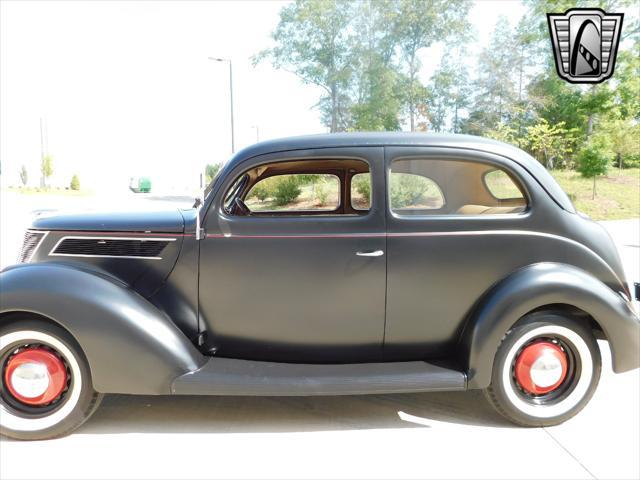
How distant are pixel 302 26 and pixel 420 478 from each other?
26580 millimetres

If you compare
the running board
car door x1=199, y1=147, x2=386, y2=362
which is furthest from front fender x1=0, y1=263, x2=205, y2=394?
car door x1=199, y1=147, x2=386, y2=362

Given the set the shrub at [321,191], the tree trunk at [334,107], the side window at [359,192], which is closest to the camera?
the side window at [359,192]

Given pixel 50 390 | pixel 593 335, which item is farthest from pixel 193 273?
pixel 593 335

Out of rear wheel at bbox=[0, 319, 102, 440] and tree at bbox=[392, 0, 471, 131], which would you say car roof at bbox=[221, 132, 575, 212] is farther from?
tree at bbox=[392, 0, 471, 131]

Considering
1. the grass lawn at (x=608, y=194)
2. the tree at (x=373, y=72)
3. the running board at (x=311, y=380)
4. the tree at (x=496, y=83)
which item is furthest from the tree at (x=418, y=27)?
the running board at (x=311, y=380)

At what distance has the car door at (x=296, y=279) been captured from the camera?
2746 millimetres

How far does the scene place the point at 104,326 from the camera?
255 cm

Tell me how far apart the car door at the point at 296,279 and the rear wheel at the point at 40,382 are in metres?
0.76

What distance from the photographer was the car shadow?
2812 millimetres

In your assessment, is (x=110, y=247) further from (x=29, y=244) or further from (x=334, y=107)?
(x=334, y=107)

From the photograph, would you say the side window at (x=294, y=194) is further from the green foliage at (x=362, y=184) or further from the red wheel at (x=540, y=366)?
the red wheel at (x=540, y=366)

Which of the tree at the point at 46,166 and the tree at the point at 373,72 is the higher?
the tree at the point at 373,72

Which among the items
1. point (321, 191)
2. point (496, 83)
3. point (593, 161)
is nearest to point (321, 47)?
point (496, 83)

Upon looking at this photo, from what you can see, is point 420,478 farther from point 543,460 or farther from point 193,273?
point 193,273
